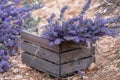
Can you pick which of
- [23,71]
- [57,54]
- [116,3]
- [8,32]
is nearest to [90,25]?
[57,54]

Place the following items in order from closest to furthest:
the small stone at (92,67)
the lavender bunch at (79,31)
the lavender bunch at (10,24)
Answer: the lavender bunch at (79,31)
the small stone at (92,67)
the lavender bunch at (10,24)

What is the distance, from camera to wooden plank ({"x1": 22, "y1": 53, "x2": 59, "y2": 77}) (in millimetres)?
3738

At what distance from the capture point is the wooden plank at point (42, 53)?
12.1 feet

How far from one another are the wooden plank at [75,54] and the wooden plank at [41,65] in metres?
0.11

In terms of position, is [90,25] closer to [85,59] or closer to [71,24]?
[71,24]

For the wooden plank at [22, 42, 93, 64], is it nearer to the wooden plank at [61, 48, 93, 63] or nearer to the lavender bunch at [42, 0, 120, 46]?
the wooden plank at [61, 48, 93, 63]

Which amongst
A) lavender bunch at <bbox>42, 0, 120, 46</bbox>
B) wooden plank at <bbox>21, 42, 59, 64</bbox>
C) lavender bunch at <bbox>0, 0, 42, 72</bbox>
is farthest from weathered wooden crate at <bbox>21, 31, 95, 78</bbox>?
lavender bunch at <bbox>0, 0, 42, 72</bbox>

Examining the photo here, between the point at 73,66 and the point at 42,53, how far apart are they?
1.02 ft

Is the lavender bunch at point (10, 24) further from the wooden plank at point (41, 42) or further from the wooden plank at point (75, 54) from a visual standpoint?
the wooden plank at point (75, 54)

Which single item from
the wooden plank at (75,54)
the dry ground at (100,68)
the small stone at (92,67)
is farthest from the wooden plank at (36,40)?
the small stone at (92,67)

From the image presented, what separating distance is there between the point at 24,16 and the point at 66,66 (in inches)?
53.2

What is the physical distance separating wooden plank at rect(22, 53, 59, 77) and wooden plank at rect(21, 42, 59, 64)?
5 cm

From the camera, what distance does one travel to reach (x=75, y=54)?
3.76 meters

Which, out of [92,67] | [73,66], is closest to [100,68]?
[92,67]
